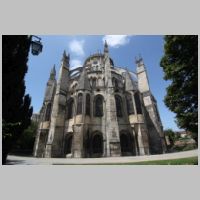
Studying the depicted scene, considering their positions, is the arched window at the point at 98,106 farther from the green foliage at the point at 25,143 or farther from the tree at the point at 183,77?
the tree at the point at 183,77

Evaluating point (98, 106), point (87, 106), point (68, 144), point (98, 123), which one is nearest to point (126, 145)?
point (98, 123)

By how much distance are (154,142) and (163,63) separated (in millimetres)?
17081

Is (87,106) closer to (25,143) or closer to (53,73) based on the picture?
(25,143)

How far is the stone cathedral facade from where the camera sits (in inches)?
781

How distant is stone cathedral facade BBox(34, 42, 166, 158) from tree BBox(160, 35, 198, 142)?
37.1ft

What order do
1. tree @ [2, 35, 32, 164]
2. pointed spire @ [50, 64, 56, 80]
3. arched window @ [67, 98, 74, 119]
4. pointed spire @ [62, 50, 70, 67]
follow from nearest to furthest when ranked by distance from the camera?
tree @ [2, 35, 32, 164] < arched window @ [67, 98, 74, 119] < pointed spire @ [62, 50, 70, 67] < pointed spire @ [50, 64, 56, 80]

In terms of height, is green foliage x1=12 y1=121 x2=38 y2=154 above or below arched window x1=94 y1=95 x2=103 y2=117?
below

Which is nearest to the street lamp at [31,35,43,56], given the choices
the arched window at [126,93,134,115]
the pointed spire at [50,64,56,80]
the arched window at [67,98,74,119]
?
the arched window at [67,98,74,119]

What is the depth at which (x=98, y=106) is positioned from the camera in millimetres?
24094

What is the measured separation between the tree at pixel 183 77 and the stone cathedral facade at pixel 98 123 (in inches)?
445

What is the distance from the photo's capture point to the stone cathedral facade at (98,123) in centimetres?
1984

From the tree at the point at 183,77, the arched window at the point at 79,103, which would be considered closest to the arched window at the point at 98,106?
the arched window at the point at 79,103

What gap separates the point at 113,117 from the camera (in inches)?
798

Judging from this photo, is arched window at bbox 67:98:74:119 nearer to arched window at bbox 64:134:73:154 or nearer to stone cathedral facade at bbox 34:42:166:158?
stone cathedral facade at bbox 34:42:166:158
